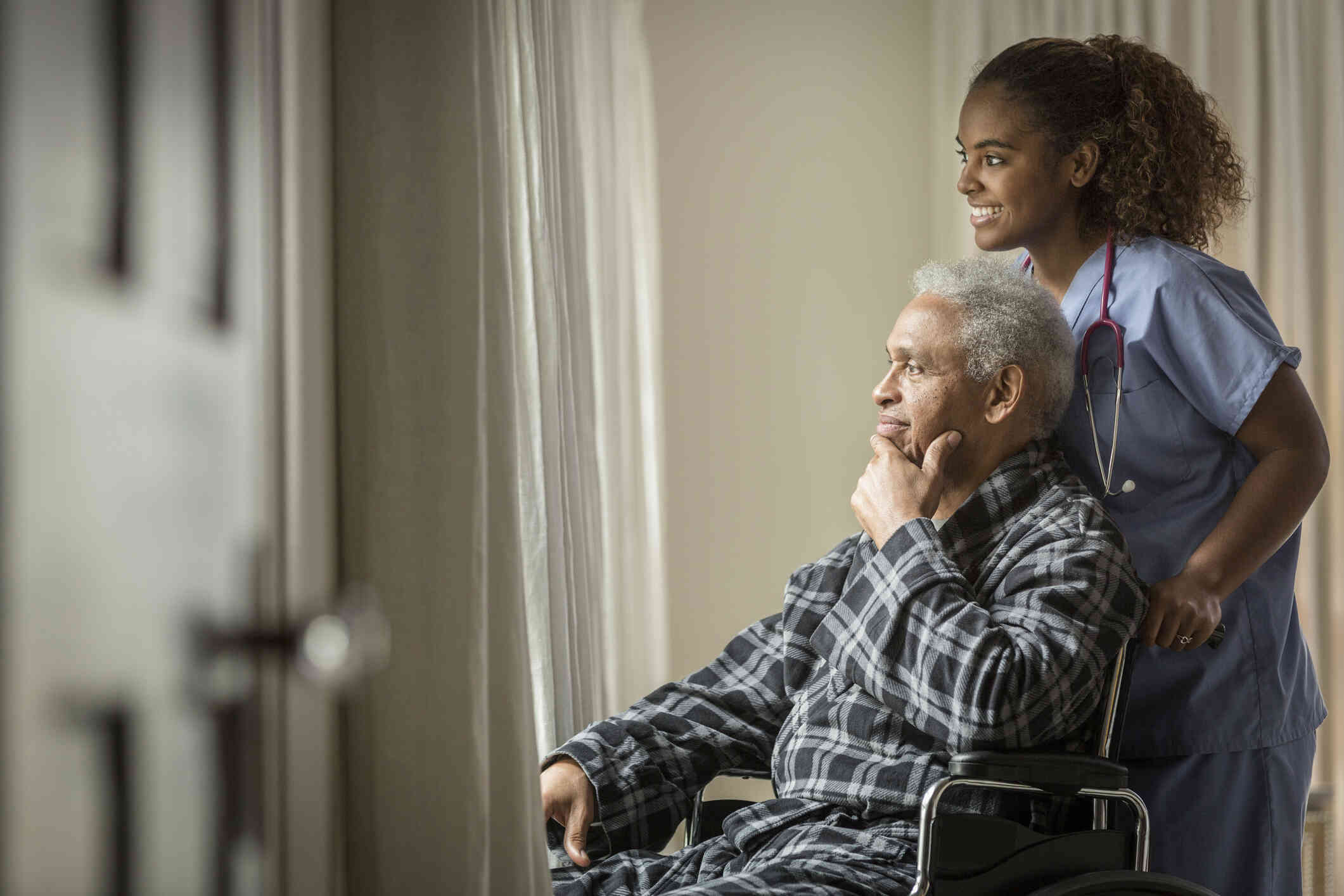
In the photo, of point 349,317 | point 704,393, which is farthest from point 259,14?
point 704,393

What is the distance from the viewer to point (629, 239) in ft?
8.33

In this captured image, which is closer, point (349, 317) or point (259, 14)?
point (259, 14)

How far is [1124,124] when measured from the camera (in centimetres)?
174

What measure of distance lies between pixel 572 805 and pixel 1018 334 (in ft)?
2.87

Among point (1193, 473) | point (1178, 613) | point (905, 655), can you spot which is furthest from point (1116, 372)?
point (905, 655)

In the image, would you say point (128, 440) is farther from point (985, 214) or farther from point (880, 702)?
point (985, 214)

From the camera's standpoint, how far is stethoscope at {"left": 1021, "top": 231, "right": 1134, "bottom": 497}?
1.59 metres

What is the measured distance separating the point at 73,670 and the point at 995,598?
46.0 inches

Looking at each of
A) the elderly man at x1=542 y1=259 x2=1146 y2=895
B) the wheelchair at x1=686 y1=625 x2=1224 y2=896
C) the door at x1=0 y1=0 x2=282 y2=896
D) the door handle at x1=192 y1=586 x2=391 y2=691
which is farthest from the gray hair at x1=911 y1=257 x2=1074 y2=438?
the door at x1=0 y1=0 x2=282 y2=896

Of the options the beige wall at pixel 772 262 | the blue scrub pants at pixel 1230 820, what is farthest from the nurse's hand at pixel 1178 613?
the beige wall at pixel 772 262

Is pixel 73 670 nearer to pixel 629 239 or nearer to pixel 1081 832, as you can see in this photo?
pixel 1081 832

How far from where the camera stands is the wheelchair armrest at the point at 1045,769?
1207 mm

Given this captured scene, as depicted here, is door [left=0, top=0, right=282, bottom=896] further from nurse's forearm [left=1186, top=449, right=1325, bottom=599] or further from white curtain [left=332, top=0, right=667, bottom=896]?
nurse's forearm [left=1186, top=449, right=1325, bottom=599]

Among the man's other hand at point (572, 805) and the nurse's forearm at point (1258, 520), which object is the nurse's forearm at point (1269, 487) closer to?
the nurse's forearm at point (1258, 520)
